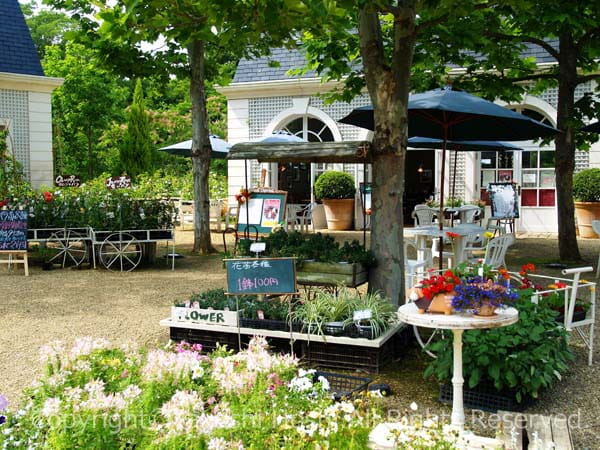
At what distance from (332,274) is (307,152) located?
41.0 inches

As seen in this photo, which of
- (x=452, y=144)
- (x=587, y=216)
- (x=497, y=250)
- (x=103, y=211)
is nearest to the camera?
(x=497, y=250)

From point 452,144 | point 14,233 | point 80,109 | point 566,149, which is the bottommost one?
point 14,233

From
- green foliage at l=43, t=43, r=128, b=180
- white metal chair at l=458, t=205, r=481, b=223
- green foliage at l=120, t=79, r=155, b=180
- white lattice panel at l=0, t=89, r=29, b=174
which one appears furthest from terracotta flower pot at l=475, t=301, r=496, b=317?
green foliage at l=43, t=43, r=128, b=180

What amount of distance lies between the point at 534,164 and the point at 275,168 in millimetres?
5833

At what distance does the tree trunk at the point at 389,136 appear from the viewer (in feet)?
17.3

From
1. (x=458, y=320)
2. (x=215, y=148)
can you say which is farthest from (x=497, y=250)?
(x=215, y=148)

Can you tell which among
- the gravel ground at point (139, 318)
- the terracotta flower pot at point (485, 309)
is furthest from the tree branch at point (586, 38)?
the terracotta flower pot at point (485, 309)

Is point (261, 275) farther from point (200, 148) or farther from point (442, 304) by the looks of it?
point (200, 148)

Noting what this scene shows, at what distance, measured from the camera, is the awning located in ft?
17.5

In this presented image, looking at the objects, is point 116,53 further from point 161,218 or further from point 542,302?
point 542,302

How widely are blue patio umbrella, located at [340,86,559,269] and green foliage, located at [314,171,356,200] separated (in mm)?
5982

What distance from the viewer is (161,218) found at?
9.56 m

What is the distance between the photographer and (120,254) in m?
9.30

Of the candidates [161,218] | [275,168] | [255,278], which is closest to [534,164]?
[275,168]
